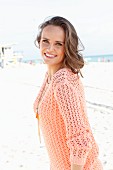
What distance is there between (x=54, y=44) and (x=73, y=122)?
1.28 feet

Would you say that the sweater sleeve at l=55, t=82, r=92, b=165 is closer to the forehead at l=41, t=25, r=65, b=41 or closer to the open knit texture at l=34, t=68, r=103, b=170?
the open knit texture at l=34, t=68, r=103, b=170

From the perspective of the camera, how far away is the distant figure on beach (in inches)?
56.6

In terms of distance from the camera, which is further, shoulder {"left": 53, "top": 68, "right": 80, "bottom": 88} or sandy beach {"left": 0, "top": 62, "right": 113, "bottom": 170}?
sandy beach {"left": 0, "top": 62, "right": 113, "bottom": 170}

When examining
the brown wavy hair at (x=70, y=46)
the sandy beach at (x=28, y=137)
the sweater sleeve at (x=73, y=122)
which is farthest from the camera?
the sandy beach at (x=28, y=137)

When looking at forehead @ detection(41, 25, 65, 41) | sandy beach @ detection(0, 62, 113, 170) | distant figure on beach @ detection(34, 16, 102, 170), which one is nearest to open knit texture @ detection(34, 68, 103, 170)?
distant figure on beach @ detection(34, 16, 102, 170)

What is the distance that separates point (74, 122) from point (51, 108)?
0.44 ft

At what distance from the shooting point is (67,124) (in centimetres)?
145

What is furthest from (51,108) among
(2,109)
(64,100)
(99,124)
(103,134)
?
(2,109)

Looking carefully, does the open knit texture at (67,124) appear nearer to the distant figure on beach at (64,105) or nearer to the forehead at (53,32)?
the distant figure on beach at (64,105)

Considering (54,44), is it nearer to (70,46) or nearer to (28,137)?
(70,46)

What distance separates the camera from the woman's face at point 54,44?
1569mm

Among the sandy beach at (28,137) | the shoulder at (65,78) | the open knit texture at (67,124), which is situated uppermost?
the shoulder at (65,78)

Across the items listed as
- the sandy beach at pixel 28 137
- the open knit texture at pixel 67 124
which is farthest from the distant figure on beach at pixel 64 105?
the sandy beach at pixel 28 137

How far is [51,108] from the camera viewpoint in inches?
59.4
